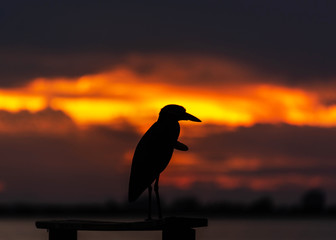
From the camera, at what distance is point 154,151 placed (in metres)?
12.8

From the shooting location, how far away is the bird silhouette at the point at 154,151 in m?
12.7

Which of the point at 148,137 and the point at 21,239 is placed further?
the point at 21,239

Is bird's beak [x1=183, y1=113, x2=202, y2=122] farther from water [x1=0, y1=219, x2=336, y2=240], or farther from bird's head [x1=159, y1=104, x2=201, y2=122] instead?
water [x1=0, y1=219, x2=336, y2=240]

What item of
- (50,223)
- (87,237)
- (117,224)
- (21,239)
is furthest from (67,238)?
(87,237)

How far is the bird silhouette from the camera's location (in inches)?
500

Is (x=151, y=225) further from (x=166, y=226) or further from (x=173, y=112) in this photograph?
(x=173, y=112)

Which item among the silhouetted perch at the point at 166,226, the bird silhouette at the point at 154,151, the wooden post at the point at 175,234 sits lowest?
the wooden post at the point at 175,234

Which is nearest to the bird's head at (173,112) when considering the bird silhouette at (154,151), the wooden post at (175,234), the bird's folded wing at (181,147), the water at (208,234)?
the bird silhouette at (154,151)

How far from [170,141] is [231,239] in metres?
60.9

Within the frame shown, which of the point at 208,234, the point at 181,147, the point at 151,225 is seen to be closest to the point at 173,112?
the point at 181,147

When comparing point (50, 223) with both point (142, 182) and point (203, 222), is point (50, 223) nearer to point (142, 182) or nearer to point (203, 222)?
point (142, 182)

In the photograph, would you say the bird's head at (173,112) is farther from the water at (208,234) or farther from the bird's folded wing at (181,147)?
the water at (208,234)

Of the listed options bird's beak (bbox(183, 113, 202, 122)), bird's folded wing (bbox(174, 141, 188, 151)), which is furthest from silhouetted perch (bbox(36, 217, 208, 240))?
bird's beak (bbox(183, 113, 202, 122))

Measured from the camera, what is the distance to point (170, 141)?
42.0ft
